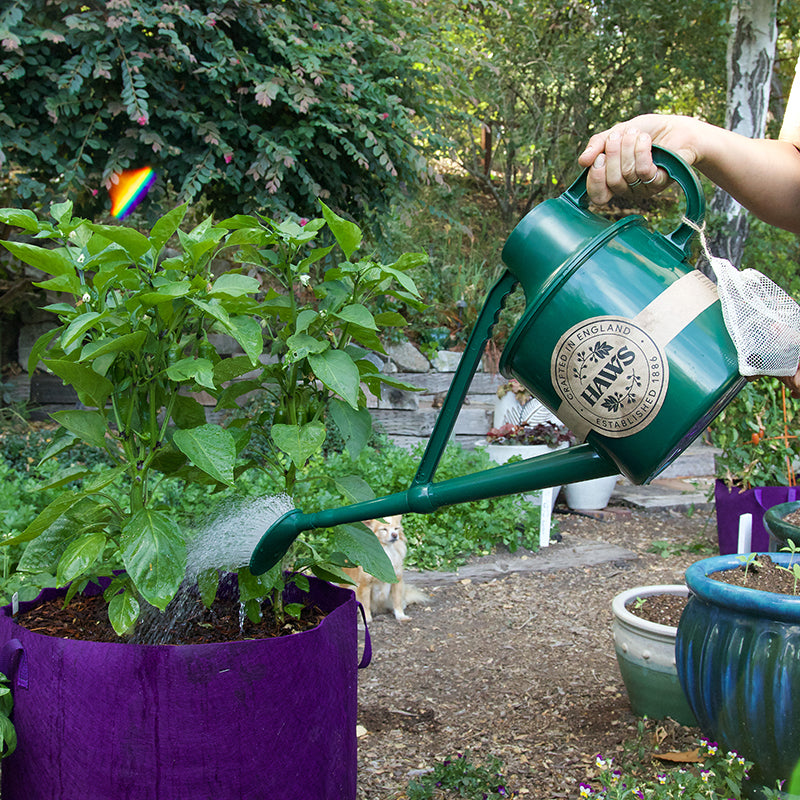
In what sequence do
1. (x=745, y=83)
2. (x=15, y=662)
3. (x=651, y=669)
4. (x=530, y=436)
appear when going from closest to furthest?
(x=15, y=662) < (x=651, y=669) < (x=530, y=436) < (x=745, y=83)

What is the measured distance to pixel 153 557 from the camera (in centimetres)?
99

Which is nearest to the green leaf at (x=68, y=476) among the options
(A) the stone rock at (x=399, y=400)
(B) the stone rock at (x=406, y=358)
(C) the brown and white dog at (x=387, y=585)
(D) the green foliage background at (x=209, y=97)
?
(C) the brown and white dog at (x=387, y=585)

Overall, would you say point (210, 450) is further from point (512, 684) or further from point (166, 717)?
point (512, 684)

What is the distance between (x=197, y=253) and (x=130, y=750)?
0.67 m

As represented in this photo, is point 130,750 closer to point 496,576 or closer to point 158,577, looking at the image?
point 158,577

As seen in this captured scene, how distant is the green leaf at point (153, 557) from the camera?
0.97m

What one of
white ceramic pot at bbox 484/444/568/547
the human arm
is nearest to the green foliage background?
white ceramic pot at bbox 484/444/568/547

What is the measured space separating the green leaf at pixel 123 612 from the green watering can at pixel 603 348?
0.33 m

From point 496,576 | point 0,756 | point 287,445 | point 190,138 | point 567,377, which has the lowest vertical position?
point 496,576

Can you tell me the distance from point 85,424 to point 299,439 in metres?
0.31

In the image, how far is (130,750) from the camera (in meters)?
0.96

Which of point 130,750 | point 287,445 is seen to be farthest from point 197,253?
point 130,750

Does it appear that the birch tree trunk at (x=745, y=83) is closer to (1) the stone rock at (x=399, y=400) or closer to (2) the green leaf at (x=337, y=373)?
(1) the stone rock at (x=399, y=400)

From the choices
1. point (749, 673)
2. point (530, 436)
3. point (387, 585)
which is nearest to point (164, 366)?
point (749, 673)
